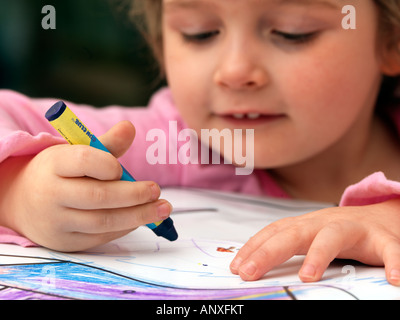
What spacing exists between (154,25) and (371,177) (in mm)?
472

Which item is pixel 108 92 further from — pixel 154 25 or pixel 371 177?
pixel 371 177

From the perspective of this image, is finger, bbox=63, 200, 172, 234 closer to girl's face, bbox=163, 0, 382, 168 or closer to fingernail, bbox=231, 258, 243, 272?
fingernail, bbox=231, 258, 243, 272

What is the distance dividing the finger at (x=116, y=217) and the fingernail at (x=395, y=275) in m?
0.16

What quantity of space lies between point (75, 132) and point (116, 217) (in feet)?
0.22

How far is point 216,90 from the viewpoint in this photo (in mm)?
597

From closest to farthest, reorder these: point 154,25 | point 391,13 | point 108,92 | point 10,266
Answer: point 10,266
point 391,13
point 154,25
point 108,92

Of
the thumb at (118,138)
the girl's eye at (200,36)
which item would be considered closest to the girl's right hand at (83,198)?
the thumb at (118,138)

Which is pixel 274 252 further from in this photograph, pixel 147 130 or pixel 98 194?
pixel 147 130

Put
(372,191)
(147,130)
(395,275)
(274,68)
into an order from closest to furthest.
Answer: (395,275) → (372,191) → (274,68) → (147,130)

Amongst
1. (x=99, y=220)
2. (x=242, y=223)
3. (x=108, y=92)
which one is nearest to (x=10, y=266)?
(x=99, y=220)

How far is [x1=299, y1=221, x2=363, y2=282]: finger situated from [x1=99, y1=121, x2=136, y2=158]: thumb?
16cm

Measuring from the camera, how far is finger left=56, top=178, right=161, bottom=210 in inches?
15.2

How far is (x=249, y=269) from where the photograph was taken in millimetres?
359

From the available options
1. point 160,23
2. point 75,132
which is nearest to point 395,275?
point 75,132
